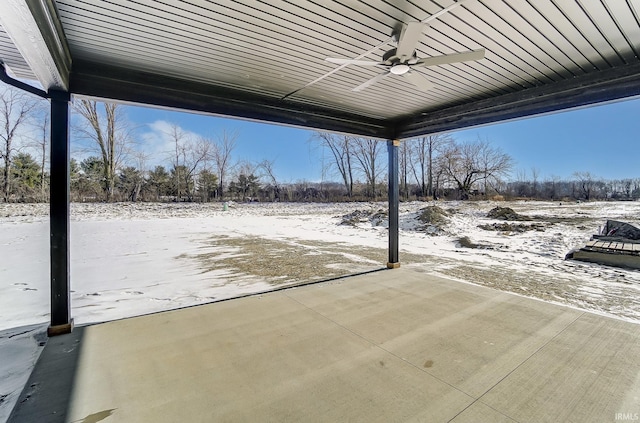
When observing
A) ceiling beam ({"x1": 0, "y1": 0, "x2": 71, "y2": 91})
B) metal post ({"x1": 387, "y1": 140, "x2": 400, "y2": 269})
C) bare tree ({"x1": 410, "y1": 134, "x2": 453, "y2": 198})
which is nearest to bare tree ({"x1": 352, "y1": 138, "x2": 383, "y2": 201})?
bare tree ({"x1": 410, "y1": 134, "x2": 453, "y2": 198})

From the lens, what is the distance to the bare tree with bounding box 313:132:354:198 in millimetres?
17969

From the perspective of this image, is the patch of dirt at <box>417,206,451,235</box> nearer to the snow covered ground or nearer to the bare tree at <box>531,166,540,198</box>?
the snow covered ground

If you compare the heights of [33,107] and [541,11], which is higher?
[33,107]

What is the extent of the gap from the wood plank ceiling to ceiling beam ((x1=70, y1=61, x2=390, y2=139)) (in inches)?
0.4

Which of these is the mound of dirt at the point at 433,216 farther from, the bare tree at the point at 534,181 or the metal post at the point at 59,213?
the metal post at the point at 59,213

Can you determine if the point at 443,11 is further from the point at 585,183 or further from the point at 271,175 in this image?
the point at 271,175

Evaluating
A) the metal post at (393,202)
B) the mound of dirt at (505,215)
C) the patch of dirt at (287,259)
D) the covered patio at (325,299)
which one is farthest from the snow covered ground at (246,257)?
the covered patio at (325,299)

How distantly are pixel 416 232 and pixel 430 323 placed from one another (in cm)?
706

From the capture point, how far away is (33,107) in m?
7.94

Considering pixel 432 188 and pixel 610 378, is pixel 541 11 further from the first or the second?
pixel 432 188

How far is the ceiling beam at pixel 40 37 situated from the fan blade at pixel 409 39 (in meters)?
1.94

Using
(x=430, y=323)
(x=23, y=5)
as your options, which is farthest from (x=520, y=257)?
(x=23, y=5)

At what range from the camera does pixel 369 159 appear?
57.7 feet

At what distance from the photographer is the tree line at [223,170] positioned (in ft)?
26.2
